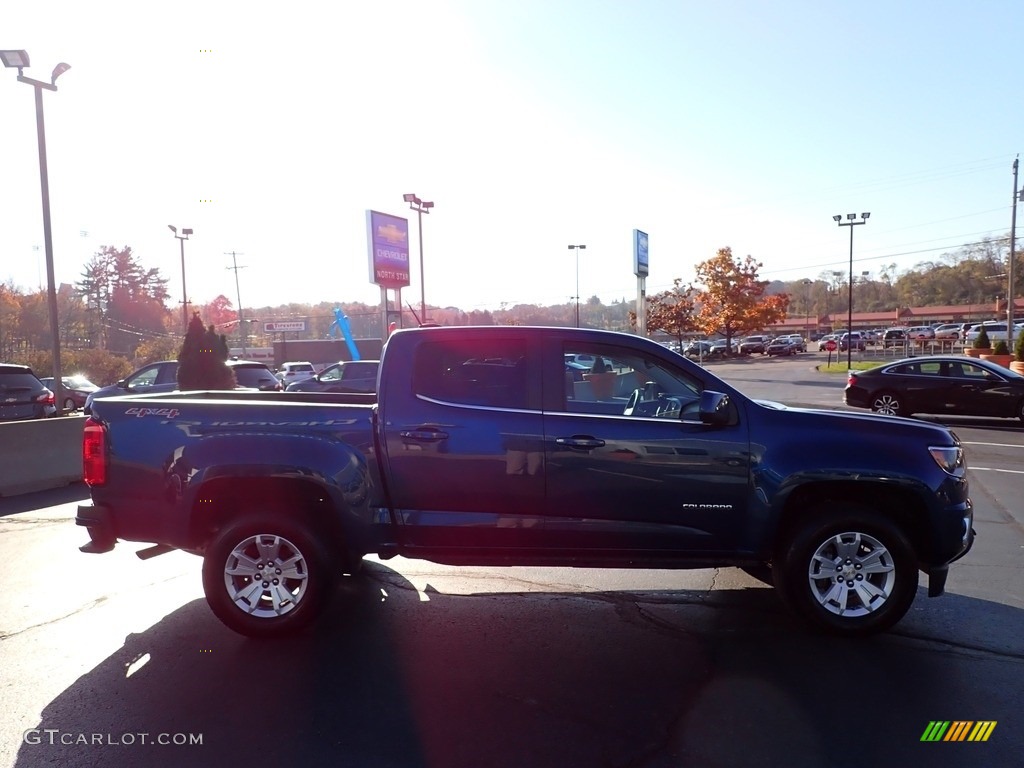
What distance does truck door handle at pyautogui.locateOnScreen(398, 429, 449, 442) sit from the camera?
4.70 meters

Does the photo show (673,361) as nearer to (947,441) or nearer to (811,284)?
(947,441)

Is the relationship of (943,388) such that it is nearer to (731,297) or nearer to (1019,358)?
(1019,358)

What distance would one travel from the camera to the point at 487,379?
4898 millimetres

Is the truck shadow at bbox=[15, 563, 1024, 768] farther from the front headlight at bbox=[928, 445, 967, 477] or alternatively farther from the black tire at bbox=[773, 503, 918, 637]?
the front headlight at bbox=[928, 445, 967, 477]

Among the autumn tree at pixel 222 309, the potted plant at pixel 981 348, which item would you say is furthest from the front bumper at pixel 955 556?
the autumn tree at pixel 222 309

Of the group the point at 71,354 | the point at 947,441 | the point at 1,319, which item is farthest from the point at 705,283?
the point at 947,441

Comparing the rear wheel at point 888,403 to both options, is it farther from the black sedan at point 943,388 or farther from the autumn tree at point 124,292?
the autumn tree at point 124,292

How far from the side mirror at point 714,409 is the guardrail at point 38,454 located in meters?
9.68

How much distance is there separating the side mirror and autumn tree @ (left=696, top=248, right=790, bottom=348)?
2200 inches

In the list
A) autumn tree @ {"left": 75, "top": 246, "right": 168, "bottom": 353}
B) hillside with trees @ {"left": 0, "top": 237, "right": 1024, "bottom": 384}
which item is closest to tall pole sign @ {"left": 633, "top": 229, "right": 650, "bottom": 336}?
hillside with trees @ {"left": 0, "top": 237, "right": 1024, "bottom": 384}

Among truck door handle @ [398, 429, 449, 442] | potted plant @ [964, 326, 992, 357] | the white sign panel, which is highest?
the white sign panel

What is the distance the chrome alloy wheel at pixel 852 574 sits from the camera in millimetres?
4668

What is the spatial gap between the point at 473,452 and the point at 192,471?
70.1 inches

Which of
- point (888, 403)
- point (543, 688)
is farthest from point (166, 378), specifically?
point (543, 688)
